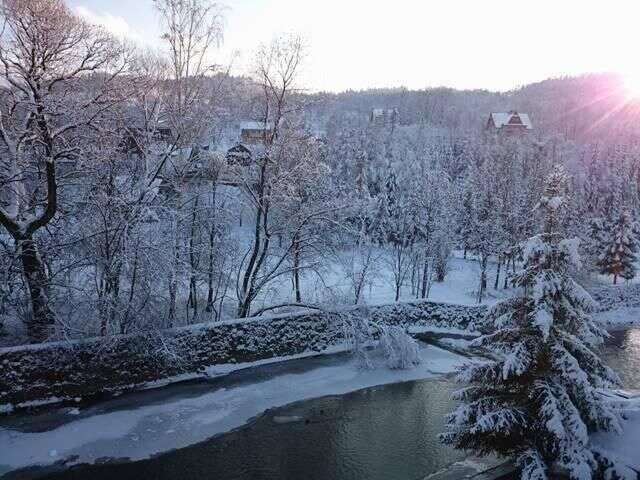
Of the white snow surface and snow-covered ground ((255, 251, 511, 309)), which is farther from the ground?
the white snow surface

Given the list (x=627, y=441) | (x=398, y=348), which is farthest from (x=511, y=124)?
(x=627, y=441)

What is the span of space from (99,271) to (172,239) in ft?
8.05

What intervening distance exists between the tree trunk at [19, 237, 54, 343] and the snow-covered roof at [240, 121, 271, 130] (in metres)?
8.29

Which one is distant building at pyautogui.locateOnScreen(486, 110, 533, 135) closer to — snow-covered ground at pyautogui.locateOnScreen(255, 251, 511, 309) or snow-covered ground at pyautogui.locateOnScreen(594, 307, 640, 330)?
snow-covered ground at pyautogui.locateOnScreen(255, 251, 511, 309)

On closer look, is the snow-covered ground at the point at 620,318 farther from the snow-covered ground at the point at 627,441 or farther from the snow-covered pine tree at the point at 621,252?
the snow-covered ground at the point at 627,441

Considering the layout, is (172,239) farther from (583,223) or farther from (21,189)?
(583,223)

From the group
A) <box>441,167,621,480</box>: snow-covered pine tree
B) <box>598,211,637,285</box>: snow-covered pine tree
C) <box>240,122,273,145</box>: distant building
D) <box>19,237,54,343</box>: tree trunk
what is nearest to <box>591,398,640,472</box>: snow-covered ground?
<box>441,167,621,480</box>: snow-covered pine tree

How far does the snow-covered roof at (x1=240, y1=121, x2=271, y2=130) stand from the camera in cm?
1825

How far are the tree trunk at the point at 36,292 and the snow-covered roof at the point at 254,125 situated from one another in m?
8.29

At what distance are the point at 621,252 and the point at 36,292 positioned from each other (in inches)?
1552

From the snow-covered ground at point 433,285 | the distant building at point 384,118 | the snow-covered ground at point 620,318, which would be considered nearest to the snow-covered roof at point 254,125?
the snow-covered ground at point 433,285

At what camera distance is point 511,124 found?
86.1 m

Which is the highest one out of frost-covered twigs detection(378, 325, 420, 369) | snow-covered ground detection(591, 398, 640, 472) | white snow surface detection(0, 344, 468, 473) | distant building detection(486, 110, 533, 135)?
distant building detection(486, 110, 533, 135)

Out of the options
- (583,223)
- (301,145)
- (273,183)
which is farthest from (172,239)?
(583,223)
